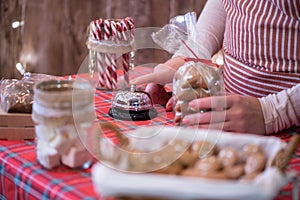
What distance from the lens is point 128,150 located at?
36.5 inches

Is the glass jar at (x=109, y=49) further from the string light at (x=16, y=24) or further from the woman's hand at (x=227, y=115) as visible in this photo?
the string light at (x=16, y=24)

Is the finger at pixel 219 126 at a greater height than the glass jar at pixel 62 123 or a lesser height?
lesser

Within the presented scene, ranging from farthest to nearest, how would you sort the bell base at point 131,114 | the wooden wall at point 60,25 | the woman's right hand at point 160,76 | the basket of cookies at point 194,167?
the wooden wall at point 60,25 < the woman's right hand at point 160,76 < the bell base at point 131,114 < the basket of cookies at point 194,167

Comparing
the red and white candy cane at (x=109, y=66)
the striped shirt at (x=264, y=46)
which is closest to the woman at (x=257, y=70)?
the striped shirt at (x=264, y=46)

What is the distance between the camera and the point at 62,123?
3.11 ft

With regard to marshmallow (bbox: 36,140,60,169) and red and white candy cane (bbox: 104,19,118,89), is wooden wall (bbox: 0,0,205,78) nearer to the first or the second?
red and white candy cane (bbox: 104,19,118,89)

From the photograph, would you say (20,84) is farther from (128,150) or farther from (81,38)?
(81,38)

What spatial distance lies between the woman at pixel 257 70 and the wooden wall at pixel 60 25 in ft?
4.10

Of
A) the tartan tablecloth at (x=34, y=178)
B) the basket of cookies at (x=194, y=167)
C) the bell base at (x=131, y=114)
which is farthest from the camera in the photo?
the bell base at (x=131, y=114)

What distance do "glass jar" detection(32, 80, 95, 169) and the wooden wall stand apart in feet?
6.39

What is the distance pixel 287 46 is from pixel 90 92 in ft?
1.95

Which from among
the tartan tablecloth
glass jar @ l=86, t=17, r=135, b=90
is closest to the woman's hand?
the tartan tablecloth

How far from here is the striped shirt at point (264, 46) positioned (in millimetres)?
1325

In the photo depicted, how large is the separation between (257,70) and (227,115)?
26 cm
